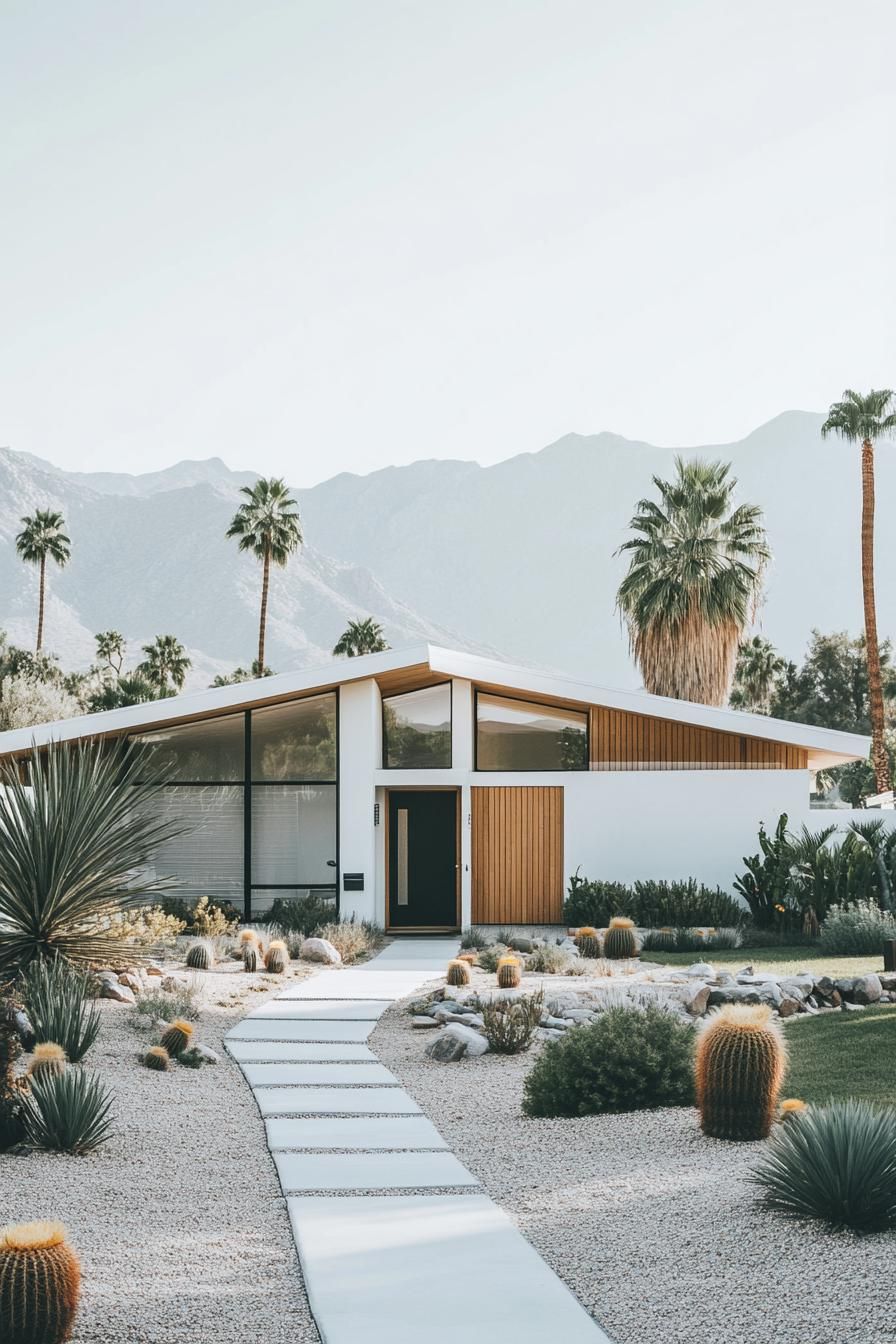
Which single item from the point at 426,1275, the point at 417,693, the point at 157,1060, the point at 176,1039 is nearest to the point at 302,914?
the point at 417,693

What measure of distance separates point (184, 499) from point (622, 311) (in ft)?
587

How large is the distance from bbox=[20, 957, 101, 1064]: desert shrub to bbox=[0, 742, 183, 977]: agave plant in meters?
0.82

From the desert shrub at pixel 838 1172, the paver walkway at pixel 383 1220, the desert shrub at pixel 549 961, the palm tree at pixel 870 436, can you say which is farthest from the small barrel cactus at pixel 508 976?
the palm tree at pixel 870 436

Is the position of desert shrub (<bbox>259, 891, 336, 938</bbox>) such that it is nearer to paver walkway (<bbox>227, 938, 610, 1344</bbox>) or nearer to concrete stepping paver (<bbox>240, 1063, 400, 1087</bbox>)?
paver walkway (<bbox>227, 938, 610, 1344</bbox>)

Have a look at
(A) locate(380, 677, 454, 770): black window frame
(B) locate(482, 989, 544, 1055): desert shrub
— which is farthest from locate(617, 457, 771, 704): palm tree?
(B) locate(482, 989, 544, 1055): desert shrub

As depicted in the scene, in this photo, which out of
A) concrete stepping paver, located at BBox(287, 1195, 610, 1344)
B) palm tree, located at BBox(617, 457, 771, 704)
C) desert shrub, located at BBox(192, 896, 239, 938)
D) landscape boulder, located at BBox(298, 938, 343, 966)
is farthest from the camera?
palm tree, located at BBox(617, 457, 771, 704)

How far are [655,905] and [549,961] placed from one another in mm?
5101

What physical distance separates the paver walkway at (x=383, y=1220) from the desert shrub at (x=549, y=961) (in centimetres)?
508

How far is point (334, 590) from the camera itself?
17812 centimetres

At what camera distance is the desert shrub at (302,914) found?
19.5 meters

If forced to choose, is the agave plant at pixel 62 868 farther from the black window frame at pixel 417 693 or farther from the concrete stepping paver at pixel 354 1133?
the black window frame at pixel 417 693

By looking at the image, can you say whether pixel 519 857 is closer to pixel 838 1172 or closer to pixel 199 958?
→ pixel 199 958

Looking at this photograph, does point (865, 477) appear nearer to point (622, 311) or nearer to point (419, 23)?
point (622, 311)

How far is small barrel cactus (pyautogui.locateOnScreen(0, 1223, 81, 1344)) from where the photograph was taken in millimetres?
4344
